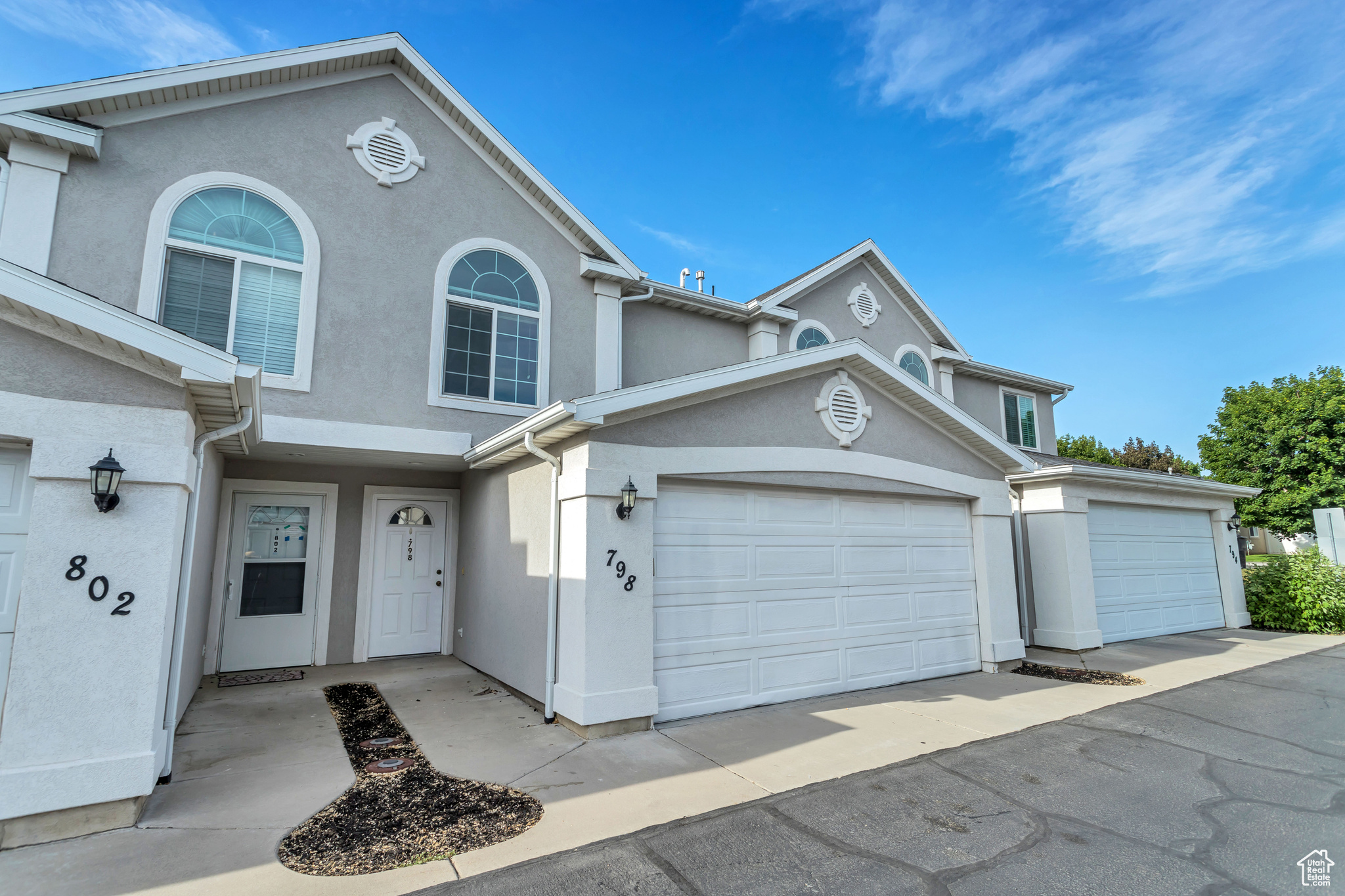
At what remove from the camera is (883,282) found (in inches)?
521

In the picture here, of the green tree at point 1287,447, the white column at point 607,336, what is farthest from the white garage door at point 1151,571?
the green tree at point 1287,447

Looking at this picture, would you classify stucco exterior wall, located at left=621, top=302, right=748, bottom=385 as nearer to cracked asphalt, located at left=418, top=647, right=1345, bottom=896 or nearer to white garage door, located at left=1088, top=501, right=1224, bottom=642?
cracked asphalt, located at left=418, top=647, right=1345, bottom=896

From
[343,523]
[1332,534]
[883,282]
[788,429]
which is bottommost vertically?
[1332,534]

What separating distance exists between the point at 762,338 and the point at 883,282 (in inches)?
149

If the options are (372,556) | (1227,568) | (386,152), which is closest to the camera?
(386,152)

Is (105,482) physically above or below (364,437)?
below

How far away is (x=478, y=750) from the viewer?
5.24 m

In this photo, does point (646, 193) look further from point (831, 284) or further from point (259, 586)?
point (259, 586)

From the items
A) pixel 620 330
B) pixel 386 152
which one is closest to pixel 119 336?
pixel 386 152

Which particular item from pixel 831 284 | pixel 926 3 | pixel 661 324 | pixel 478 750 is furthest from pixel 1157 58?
pixel 478 750

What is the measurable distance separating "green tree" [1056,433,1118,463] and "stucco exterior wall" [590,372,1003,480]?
3320cm

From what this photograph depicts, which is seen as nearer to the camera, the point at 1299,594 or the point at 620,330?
the point at 620,330

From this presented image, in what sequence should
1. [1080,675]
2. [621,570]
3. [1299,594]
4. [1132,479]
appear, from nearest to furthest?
[621,570] < [1080,675] < [1132,479] < [1299,594]

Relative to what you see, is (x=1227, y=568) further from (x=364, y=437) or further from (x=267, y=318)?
(x=267, y=318)
